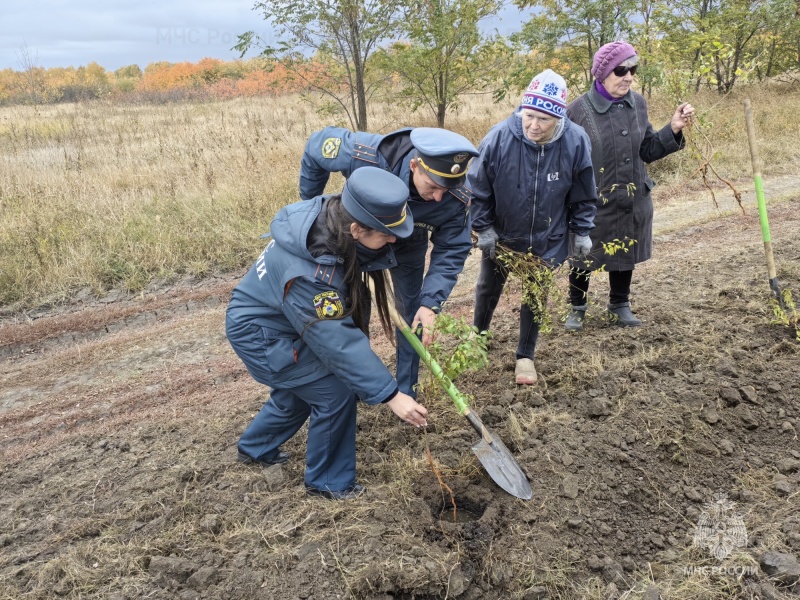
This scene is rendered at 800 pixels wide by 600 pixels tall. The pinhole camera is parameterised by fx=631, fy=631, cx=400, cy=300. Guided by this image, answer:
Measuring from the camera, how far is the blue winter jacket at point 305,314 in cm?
247

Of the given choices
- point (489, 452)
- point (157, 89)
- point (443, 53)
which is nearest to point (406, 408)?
point (489, 452)

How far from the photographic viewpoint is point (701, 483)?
9.96 ft

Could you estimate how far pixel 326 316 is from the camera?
2.47m

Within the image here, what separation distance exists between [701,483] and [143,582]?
2.55 metres

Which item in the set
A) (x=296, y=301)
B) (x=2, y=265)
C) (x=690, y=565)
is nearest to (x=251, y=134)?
(x=2, y=265)

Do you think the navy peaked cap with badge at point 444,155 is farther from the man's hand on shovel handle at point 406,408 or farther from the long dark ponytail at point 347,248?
the man's hand on shovel handle at point 406,408

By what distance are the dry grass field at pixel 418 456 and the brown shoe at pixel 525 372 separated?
9cm

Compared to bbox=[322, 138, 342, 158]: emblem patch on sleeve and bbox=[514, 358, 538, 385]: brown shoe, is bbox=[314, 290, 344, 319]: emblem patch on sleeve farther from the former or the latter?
bbox=[514, 358, 538, 385]: brown shoe

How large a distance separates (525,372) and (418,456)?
980 mm

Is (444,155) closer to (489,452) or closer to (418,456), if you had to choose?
(489,452)

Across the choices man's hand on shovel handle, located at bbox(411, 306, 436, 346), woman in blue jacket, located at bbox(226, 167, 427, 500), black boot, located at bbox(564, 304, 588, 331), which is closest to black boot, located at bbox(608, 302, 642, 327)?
black boot, located at bbox(564, 304, 588, 331)

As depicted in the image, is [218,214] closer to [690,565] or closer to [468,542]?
[468,542]

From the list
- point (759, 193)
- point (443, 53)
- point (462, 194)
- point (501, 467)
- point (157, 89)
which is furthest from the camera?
point (157, 89)

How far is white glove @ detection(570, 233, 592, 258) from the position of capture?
371 cm
